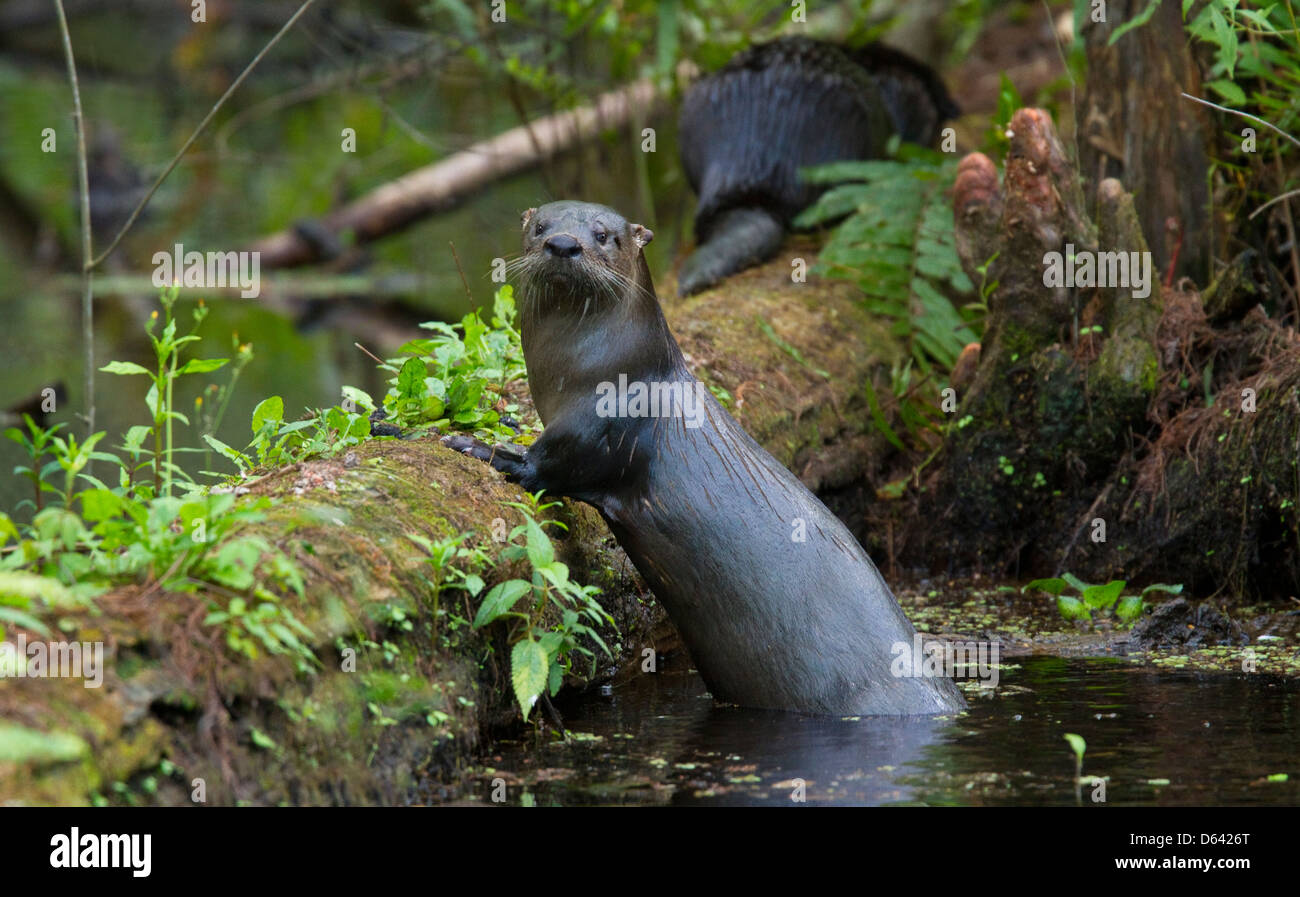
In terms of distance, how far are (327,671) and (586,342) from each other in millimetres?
1556

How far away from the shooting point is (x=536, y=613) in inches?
152

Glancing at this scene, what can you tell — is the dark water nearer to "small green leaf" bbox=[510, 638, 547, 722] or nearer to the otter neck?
"small green leaf" bbox=[510, 638, 547, 722]

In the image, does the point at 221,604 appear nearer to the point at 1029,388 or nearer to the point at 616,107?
the point at 1029,388

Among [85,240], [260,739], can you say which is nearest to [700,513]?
[260,739]

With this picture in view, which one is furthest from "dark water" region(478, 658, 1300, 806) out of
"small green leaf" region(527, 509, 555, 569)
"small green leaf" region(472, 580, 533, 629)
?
"small green leaf" region(527, 509, 555, 569)

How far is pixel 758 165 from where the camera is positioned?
24.9ft

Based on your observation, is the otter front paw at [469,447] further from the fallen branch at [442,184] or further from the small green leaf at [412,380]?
the fallen branch at [442,184]

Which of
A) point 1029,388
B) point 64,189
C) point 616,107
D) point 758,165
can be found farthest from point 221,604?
point 64,189

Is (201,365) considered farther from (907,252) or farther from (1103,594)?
(907,252)

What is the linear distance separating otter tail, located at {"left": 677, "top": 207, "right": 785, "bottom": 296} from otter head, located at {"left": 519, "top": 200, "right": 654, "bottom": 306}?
2536mm

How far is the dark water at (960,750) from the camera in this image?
326 cm

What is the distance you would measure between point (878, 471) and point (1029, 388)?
0.84m

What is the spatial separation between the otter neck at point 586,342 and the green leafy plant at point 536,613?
385mm

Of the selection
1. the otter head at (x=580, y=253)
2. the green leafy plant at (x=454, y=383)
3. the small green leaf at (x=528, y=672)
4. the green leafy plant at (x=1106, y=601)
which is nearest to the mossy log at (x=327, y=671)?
the small green leaf at (x=528, y=672)
